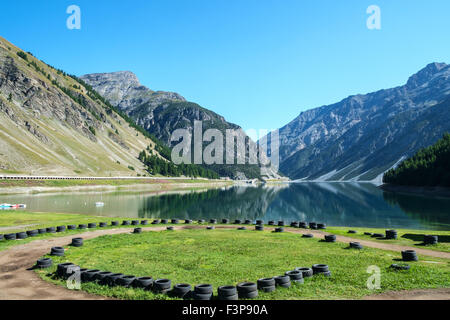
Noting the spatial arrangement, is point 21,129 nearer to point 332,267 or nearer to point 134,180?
point 134,180

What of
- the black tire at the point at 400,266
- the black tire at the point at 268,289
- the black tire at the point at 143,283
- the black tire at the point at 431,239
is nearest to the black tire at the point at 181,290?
the black tire at the point at 143,283

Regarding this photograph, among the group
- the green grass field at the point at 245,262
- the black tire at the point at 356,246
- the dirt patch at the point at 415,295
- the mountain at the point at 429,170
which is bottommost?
the dirt patch at the point at 415,295

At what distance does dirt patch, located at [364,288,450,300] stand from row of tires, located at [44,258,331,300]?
4399 mm

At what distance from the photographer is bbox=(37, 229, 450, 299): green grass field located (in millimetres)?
20625

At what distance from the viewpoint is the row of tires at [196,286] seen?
1888 centimetres

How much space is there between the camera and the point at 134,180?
633ft

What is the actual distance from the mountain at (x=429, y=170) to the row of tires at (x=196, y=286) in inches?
5038

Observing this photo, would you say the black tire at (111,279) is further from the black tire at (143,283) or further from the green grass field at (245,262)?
the black tire at (143,283)

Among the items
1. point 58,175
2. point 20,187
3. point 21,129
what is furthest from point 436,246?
point 21,129

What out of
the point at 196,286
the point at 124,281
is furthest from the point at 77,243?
the point at 196,286

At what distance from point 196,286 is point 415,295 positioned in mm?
13344

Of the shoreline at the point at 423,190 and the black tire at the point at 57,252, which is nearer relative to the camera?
the black tire at the point at 57,252

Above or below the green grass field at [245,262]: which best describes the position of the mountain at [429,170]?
above
